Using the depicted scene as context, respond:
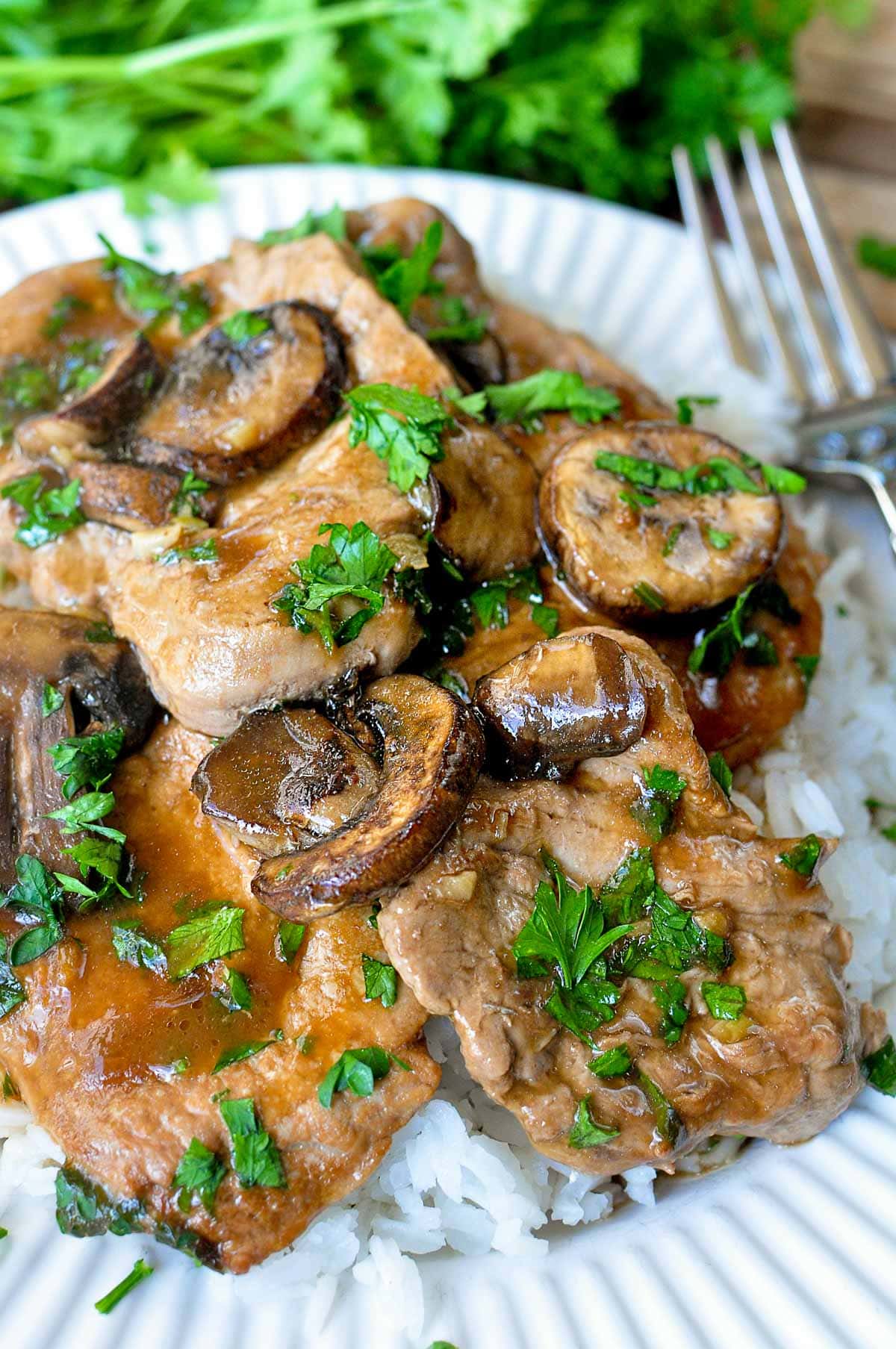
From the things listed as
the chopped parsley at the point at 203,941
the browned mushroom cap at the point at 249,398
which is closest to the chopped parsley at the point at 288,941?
the chopped parsley at the point at 203,941

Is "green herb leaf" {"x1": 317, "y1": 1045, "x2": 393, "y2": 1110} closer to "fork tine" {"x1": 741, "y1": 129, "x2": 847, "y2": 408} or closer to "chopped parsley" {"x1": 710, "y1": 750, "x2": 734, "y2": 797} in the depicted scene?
"chopped parsley" {"x1": 710, "y1": 750, "x2": 734, "y2": 797}

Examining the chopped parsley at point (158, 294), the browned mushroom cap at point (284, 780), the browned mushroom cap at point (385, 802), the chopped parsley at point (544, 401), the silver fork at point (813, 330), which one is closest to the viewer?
the browned mushroom cap at point (385, 802)

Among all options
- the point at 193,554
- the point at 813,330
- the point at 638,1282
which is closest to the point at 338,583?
the point at 193,554

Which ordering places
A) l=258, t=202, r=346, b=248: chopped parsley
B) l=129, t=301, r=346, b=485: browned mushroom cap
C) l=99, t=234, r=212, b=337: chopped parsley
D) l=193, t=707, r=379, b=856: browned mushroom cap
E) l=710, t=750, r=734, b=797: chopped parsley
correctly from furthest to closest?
l=258, t=202, r=346, b=248: chopped parsley → l=99, t=234, r=212, b=337: chopped parsley → l=129, t=301, r=346, b=485: browned mushroom cap → l=710, t=750, r=734, b=797: chopped parsley → l=193, t=707, r=379, b=856: browned mushroom cap

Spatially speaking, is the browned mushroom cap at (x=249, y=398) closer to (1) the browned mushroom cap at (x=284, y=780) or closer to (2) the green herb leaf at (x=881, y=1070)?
(1) the browned mushroom cap at (x=284, y=780)

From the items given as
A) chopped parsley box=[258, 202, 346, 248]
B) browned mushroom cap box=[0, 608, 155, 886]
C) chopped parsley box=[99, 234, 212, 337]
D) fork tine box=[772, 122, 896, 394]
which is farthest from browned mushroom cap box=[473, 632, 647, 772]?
fork tine box=[772, 122, 896, 394]

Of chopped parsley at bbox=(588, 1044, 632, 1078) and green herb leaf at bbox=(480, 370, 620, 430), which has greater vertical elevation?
green herb leaf at bbox=(480, 370, 620, 430)
